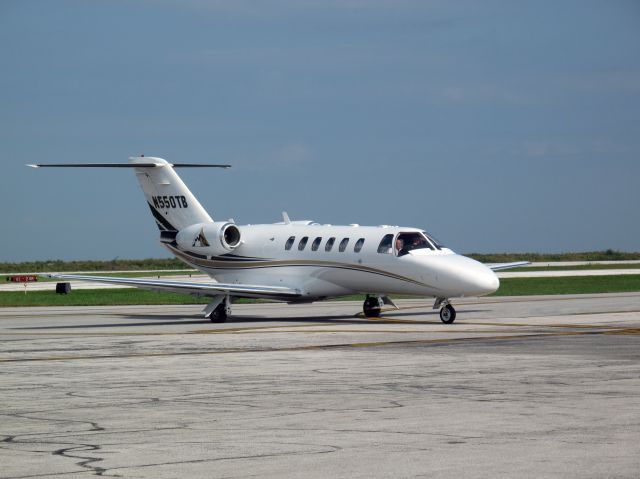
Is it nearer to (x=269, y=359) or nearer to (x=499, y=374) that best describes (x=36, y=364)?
(x=269, y=359)

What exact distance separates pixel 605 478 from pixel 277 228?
90.8 feet

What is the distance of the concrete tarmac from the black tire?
6441mm

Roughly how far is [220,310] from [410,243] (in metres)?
5.97

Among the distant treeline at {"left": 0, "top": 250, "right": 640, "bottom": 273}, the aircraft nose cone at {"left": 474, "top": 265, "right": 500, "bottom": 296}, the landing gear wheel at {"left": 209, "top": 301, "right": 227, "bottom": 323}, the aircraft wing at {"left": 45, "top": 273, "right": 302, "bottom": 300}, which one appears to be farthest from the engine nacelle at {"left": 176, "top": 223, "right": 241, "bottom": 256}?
the distant treeline at {"left": 0, "top": 250, "right": 640, "bottom": 273}

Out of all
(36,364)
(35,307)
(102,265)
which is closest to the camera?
(36,364)

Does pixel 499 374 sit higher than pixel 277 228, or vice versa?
pixel 277 228

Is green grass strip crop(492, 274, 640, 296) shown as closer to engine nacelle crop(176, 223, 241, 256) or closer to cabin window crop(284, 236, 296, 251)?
cabin window crop(284, 236, 296, 251)

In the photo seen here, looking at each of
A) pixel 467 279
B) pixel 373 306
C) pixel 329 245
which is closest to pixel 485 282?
pixel 467 279

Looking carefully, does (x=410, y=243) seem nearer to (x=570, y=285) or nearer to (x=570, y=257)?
(x=570, y=285)

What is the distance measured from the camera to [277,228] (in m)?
36.0

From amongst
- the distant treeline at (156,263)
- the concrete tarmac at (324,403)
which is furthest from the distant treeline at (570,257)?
the concrete tarmac at (324,403)

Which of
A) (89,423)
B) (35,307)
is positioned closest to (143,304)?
(35,307)

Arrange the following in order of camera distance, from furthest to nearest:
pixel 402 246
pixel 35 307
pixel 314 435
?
pixel 35 307, pixel 402 246, pixel 314 435

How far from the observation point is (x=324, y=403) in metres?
13.4
